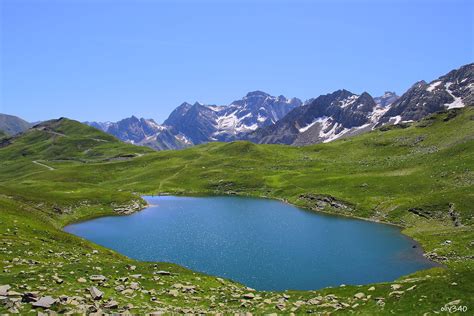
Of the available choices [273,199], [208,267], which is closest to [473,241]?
[208,267]

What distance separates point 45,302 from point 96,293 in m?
5.02

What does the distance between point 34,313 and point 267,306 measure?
61.8 feet

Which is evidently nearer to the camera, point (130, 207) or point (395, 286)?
point (395, 286)

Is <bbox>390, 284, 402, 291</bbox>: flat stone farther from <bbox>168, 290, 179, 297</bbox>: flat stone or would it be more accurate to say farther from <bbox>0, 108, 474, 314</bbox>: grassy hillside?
<bbox>168, 290, 179, 297</bbox>: flat stone

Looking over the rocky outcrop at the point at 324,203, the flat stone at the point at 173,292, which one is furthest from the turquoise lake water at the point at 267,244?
the flat stone at the point at 173,292

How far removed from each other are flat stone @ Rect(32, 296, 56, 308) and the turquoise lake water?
37.0m

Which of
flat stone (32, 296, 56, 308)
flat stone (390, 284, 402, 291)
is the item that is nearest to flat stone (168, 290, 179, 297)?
flat stone (32, 296, 56, 308)

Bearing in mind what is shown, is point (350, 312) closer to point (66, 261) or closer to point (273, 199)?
point (66, 261)

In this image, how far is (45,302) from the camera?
91.7 feet

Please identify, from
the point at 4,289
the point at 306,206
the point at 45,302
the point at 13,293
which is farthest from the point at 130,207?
the point at 45,302

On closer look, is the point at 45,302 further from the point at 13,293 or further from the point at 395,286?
the point at 395,286

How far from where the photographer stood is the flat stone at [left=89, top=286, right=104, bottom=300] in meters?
32.0

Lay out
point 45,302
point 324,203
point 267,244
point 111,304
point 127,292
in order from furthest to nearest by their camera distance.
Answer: point 324,203 → point 267,244 → point 127,292 → point 111,304 → point 45,302

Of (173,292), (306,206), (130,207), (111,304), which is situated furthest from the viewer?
(306,206)
